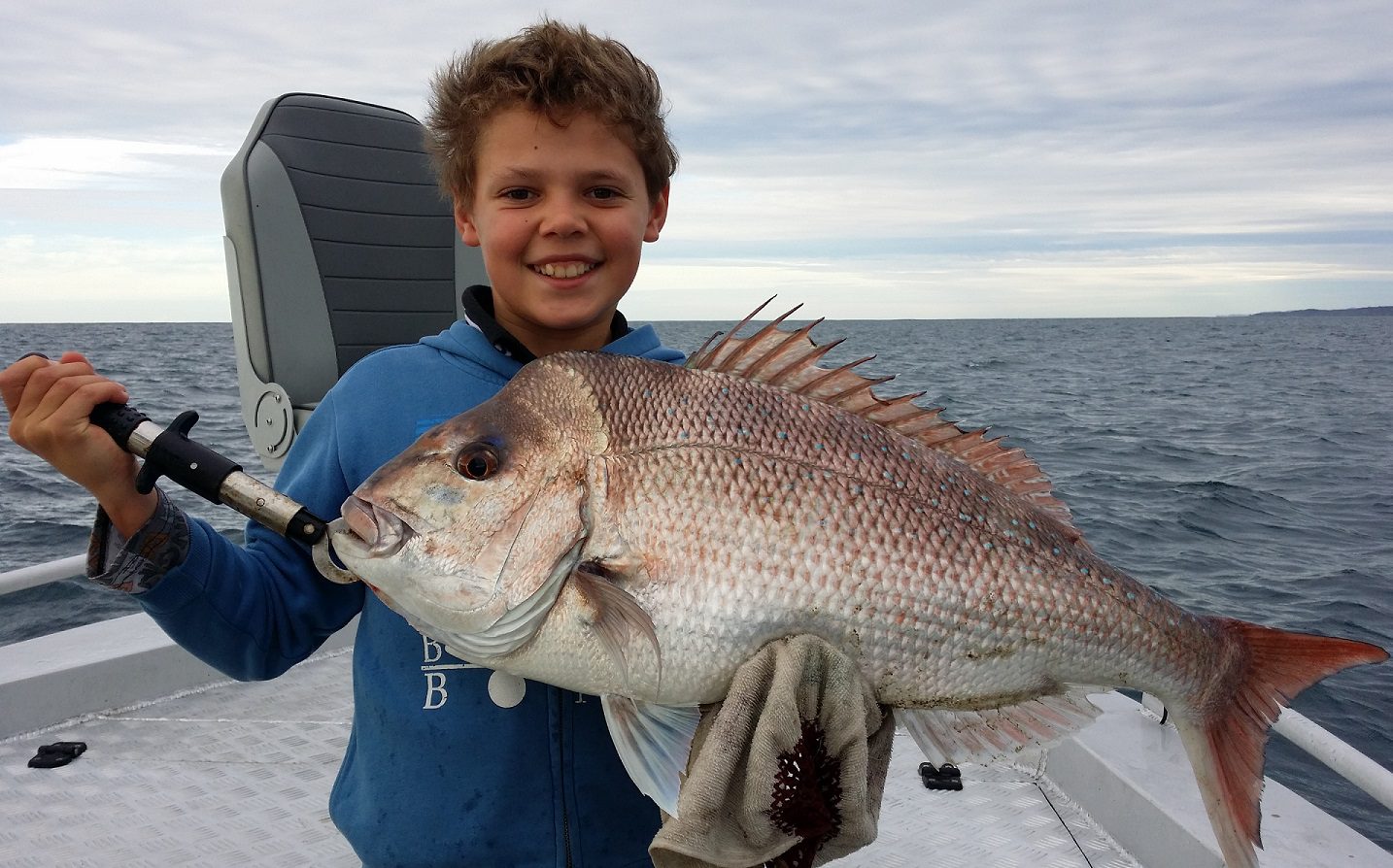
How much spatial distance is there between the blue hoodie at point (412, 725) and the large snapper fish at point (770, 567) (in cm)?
28

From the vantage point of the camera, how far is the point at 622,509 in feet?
5.32

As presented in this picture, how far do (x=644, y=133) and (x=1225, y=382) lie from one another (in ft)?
122

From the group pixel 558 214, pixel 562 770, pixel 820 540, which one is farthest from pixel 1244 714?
pixel 558 214

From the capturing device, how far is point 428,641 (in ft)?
6.16

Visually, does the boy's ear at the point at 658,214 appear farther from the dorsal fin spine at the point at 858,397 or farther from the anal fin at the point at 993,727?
the anal fin at the point at 993,727

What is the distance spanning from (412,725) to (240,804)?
1949 mm

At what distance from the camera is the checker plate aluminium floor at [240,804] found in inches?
119

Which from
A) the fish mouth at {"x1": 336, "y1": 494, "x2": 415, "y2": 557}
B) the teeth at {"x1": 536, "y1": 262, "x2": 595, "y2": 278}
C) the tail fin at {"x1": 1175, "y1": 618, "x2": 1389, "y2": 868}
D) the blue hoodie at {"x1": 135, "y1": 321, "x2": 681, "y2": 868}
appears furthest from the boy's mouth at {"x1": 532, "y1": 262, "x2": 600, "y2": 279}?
the tail fin at {"x1": 1175, "y1": 618, "x2": 1389, "y2": 868}

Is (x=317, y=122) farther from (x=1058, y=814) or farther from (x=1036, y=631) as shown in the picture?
(x=1058, y=814)

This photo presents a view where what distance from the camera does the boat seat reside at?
10.6 ft

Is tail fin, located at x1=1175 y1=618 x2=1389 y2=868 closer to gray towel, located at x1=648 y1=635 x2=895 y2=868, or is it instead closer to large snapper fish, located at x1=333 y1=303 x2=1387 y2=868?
large snapper fish, located at x1=333 y1=303 x2=1387 y2=868

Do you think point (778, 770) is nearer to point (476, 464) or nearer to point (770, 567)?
point (770, 567)

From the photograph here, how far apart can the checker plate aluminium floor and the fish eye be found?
207 cm

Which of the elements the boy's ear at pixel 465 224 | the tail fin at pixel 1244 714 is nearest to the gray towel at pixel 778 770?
the tail fin at pixel 1244 714
